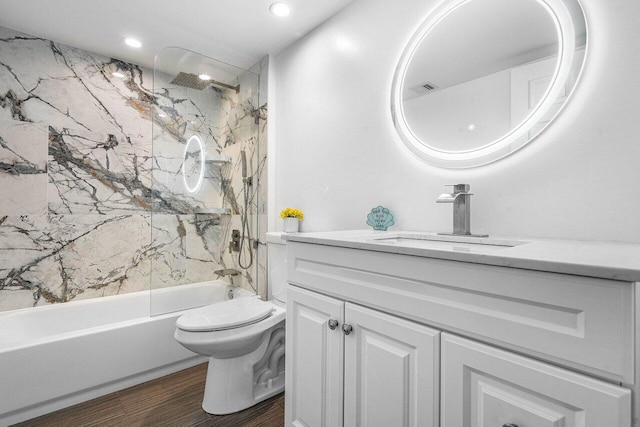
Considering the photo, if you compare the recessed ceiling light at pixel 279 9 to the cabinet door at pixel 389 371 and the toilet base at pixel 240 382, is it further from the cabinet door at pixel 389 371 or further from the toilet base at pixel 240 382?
the toilet base at pixel 240 382

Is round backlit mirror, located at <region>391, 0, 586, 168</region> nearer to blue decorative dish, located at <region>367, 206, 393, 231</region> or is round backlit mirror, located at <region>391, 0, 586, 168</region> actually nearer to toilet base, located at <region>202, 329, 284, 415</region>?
blue decorative dish, located at <region>367, 206, 393, 231</region>

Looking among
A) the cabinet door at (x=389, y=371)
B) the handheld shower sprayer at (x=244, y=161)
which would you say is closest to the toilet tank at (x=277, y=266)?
the handheld shower sprayer at (x=244, y=161)

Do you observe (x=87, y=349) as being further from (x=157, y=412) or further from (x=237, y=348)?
(x=237, y=348)

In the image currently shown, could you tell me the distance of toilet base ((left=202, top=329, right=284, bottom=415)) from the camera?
166 cm

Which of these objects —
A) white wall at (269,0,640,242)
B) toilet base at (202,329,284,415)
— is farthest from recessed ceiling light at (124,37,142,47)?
toilet base at (202,329,284,415)

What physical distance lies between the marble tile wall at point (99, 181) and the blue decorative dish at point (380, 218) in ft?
3.63

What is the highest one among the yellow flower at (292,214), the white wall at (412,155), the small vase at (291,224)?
the white wall at (412,155)

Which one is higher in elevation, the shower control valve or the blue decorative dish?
A: the blue decorative dish

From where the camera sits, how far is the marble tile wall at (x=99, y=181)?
2.16m

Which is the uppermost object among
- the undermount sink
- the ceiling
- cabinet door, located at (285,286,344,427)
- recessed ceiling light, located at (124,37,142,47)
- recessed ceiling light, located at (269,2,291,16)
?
recessed ceiling light, located at (124,37,142,47)

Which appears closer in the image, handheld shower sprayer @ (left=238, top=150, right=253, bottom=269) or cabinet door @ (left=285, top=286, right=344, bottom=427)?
cabinet door @ (left=285, top=286, right=344, bottom=427)

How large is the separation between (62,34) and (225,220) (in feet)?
5.89

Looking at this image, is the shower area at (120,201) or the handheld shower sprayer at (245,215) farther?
the handheld shower sprayer at (245,215)

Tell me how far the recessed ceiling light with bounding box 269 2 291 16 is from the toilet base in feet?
6.69
